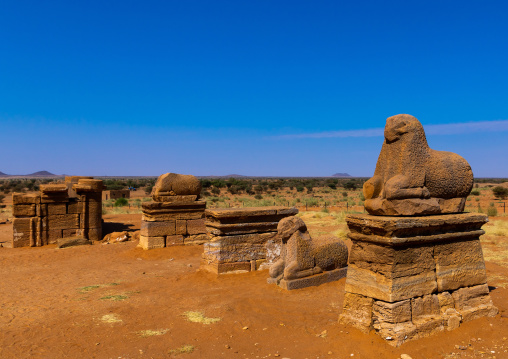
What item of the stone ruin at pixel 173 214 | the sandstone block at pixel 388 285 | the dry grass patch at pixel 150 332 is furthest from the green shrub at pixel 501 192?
the dry grass patch at pixel 150 332

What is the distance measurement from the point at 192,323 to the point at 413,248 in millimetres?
2941

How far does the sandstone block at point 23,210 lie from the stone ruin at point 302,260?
9781 millimetres

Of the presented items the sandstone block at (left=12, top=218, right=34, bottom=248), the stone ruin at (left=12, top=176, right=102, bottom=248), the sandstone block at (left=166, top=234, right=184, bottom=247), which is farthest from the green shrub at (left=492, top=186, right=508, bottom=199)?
the sandstone block at (left=12, top=218, right=34, bottom=248)

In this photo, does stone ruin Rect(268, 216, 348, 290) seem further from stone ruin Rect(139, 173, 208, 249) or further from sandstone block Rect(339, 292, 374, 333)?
stone ruin Rect(139, 173, 208, 249)

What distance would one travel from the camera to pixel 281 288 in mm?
A: 6707

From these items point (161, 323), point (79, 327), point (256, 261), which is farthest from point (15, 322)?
point (256, 261)

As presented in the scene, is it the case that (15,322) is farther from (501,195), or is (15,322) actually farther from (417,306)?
(501,195)

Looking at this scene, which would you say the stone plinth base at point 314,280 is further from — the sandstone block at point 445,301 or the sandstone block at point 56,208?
the sandstone block at point 56,208

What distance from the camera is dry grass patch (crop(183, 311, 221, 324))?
5.21 m

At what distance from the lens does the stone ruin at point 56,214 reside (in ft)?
42.6

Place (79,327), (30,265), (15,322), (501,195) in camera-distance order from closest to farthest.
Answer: (79,327), (15,322), (30,265), (501,195)

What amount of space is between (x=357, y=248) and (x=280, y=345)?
4.78ft

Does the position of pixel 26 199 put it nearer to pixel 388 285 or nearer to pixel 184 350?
pixel 184 350

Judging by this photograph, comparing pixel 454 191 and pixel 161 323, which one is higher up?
pixel 454 191
